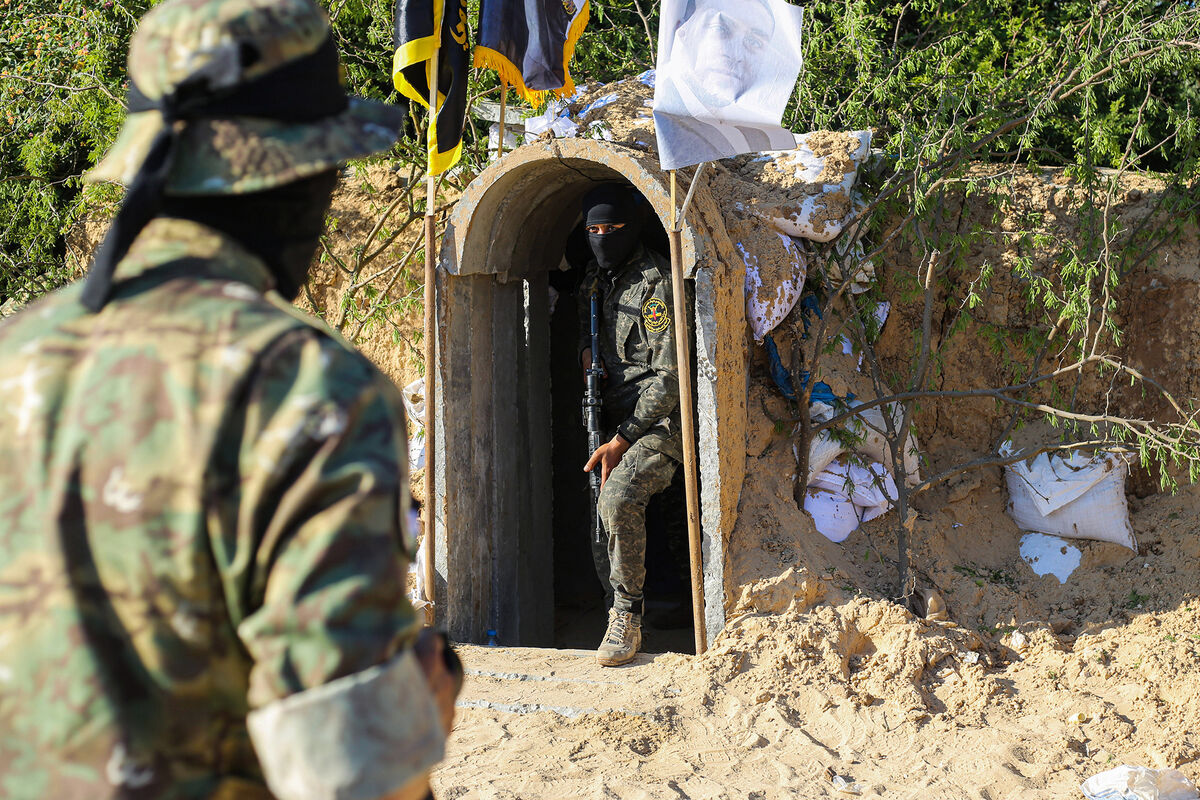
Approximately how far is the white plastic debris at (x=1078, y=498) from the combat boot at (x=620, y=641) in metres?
2.46

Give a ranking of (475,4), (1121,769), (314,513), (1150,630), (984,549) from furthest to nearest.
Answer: (475,4), (984,549), (1150,630), (1121,769), (314,513)

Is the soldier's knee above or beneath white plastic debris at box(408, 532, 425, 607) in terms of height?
above

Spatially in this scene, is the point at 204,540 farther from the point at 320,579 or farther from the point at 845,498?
the point at 845,498

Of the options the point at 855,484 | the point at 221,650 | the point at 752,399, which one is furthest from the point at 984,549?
the point at 221,650

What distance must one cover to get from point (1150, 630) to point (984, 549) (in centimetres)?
105

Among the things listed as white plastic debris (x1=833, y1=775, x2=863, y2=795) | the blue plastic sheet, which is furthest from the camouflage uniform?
white plastic debris (x1=833, y1=775, x2=863, y2=795)

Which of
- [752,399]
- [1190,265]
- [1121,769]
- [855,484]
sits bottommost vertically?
[1121,769]

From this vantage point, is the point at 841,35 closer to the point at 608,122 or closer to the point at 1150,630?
the point at 608,122

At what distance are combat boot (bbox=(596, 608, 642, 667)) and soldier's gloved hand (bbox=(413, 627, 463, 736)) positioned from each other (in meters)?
3.82

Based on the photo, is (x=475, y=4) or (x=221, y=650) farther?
(x=475, y=4)

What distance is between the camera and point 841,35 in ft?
24.4

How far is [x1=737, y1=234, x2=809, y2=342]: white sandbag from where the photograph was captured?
18.3 ft

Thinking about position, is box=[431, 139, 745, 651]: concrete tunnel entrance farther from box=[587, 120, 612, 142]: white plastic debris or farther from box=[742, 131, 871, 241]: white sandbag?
box=[742, 131, 871, 241]: white sandbag

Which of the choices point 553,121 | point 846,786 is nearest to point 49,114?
point 553,121
